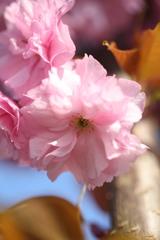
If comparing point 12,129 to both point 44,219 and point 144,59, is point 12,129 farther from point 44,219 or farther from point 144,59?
point 144,59

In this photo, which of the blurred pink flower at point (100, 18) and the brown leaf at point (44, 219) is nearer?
the brown leaf at point (44, 219)

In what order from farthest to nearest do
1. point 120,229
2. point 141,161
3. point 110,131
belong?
point 141,161
point 120,229
point 110,131

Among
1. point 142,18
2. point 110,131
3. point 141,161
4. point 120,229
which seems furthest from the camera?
point 142,18

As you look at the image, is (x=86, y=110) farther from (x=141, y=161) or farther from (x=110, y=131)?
(x=141, y=161)

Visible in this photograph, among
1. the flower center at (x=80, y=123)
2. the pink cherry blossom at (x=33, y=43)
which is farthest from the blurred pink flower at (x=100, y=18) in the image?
the flower center at (x=80, y=123)

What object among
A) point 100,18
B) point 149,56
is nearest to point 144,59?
point 149,56

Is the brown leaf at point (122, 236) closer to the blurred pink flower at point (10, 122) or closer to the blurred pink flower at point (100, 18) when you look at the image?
the blurred pink flower at point (10, 122)

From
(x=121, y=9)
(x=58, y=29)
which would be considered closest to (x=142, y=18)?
(x=121, y=9)
